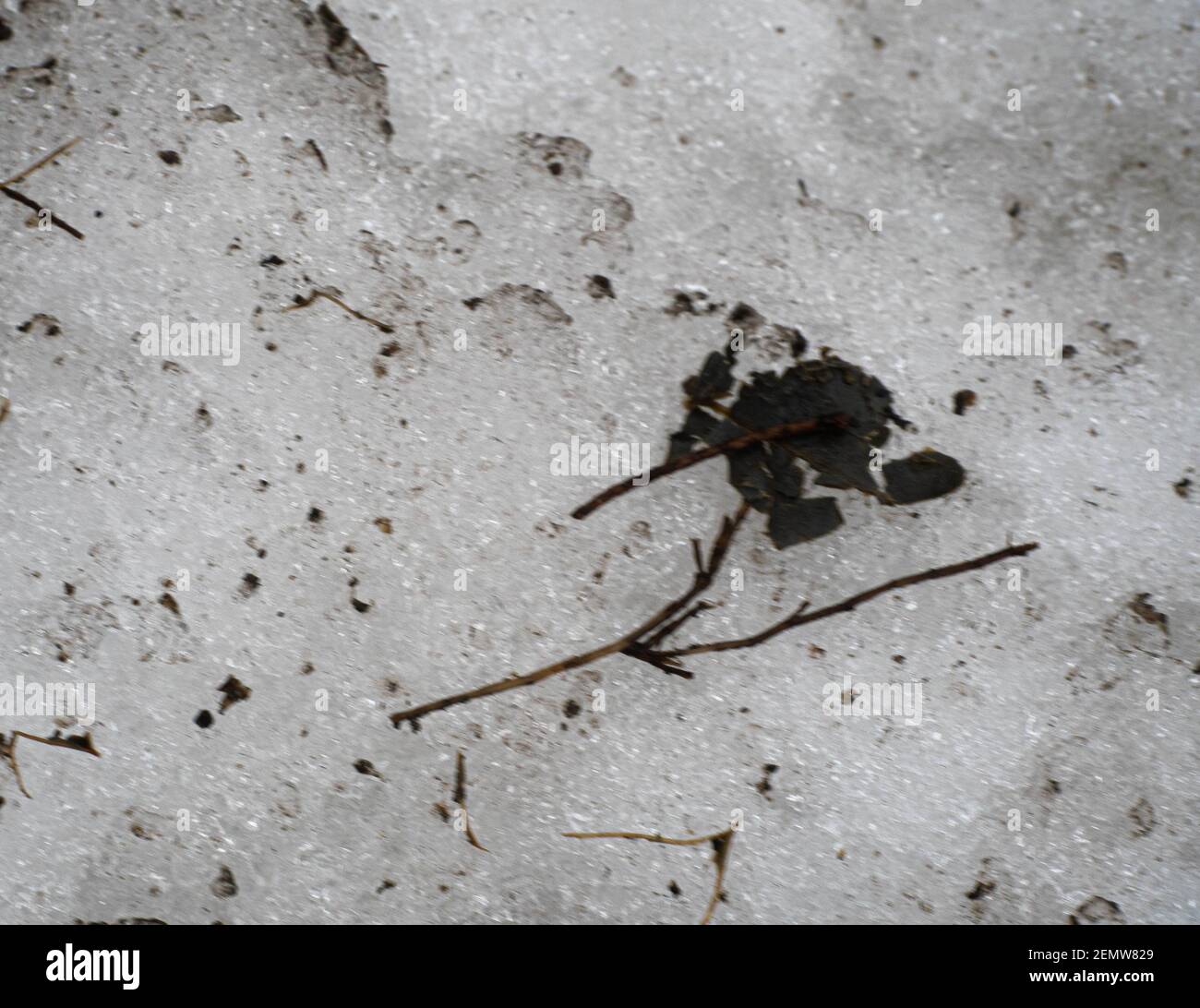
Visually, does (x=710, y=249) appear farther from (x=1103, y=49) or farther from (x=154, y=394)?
(x=154, y=394)

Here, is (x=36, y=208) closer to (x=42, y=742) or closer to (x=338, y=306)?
(x=338, y=306)

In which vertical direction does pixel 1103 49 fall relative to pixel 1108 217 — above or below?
above

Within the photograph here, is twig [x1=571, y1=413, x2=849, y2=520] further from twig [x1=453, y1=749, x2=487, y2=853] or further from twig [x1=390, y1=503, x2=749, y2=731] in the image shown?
twig [x1=453, y1=749, x2=487, y2=853]

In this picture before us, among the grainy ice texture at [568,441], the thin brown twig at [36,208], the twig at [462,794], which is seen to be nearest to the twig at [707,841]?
the grainy ice texture at [568,441]

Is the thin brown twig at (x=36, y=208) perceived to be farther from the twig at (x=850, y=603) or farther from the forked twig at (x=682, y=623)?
the twig at (x=850, y=603)

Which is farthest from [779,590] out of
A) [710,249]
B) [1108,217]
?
[1108,217]

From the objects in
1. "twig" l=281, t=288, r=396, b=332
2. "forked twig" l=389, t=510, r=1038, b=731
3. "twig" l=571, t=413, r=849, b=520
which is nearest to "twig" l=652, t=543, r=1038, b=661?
"forked twig" l=389, t=510, r=1038, b=731

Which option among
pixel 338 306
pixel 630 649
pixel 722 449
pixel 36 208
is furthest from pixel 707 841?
pixel 36 208

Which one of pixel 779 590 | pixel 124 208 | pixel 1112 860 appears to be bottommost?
pixel 1112 860
